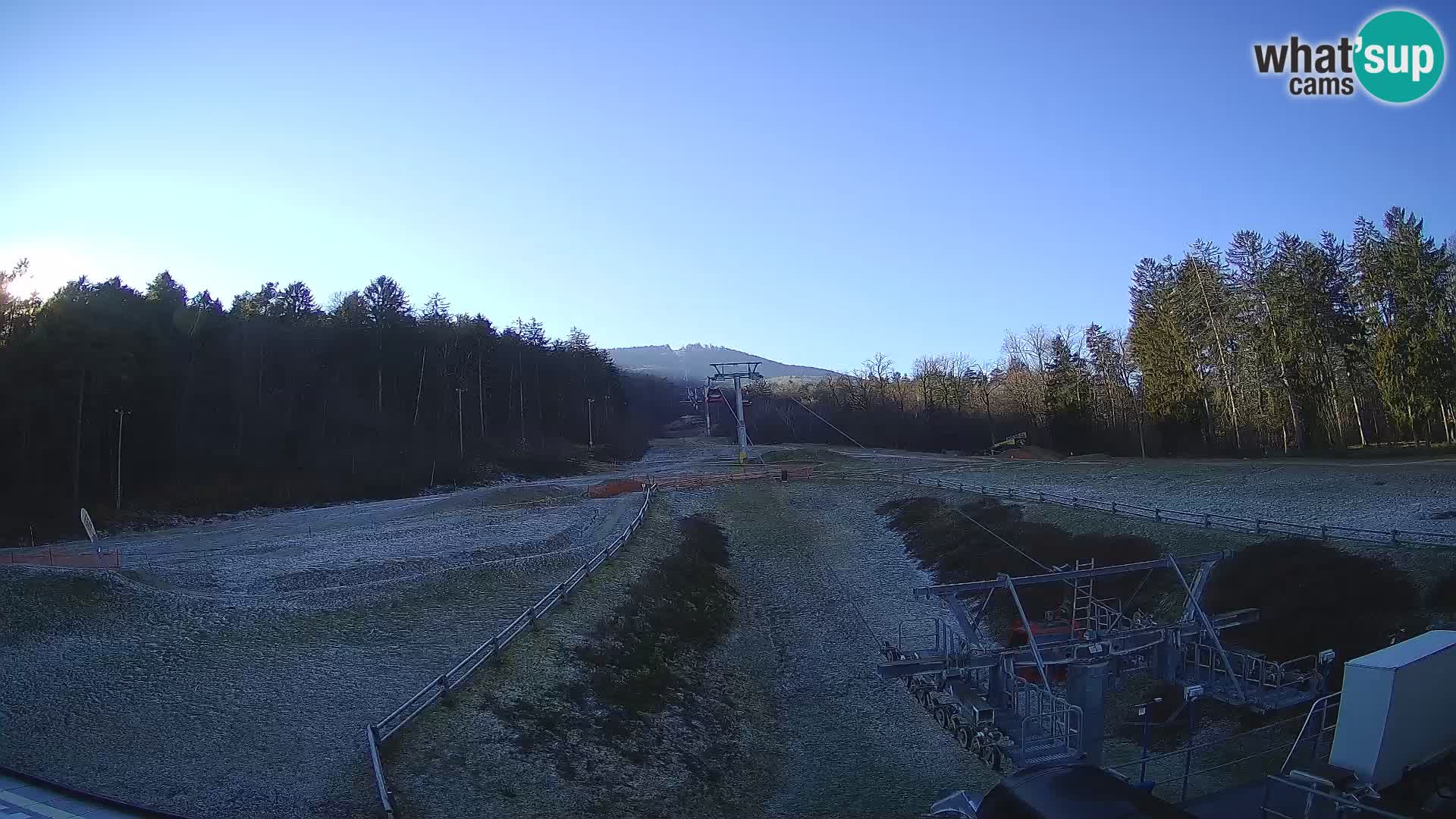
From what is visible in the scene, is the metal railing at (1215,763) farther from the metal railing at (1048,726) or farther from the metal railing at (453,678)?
the metal railing at (453,678)

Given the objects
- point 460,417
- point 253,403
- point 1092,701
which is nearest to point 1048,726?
point 1092,701

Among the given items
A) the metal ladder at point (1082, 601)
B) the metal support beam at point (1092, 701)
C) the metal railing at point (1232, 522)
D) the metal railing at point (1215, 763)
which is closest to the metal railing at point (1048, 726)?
the metal support beam at point (1092, 701)

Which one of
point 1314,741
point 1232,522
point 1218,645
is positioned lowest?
point 1314,741

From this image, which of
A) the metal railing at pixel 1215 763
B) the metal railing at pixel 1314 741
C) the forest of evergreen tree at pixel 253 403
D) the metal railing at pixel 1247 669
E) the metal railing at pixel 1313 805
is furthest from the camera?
the forest of evergreen tree at pixel 253 403

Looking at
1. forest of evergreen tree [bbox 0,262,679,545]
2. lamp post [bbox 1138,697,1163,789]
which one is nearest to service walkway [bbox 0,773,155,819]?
lamp post [bbox 1138,697,1163,789]

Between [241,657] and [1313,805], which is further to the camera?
[241,657]

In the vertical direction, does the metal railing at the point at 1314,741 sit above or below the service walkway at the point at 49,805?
above

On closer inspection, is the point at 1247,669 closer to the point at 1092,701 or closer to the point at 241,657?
the point at 1092,701
